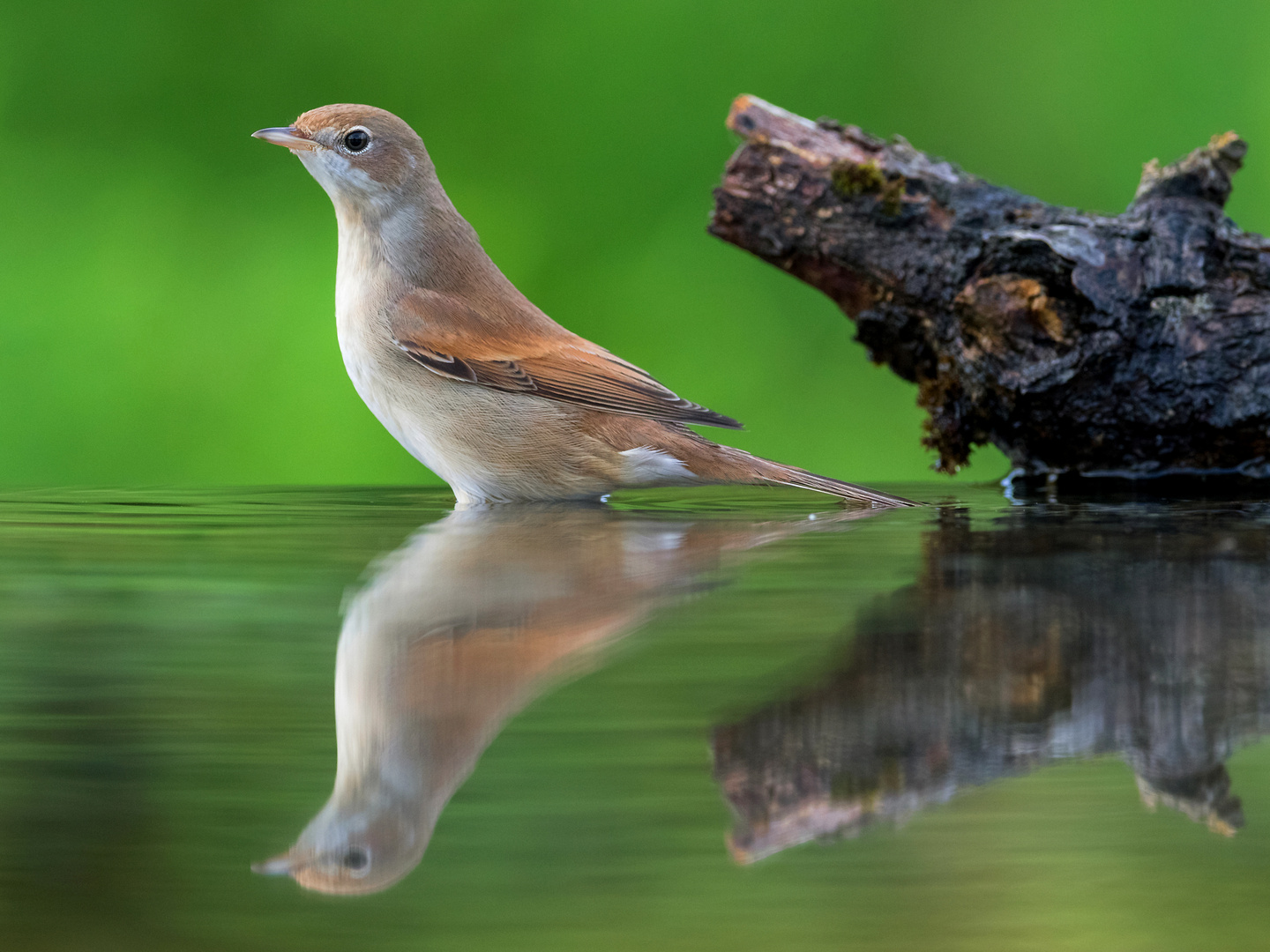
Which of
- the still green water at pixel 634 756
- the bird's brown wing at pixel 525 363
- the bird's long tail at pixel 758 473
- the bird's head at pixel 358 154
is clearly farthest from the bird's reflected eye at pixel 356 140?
the still green water at pixel 634 756

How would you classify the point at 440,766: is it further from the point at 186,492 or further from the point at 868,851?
the point at 186,492

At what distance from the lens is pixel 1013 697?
1111mm

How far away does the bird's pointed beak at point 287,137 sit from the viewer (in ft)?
11.1

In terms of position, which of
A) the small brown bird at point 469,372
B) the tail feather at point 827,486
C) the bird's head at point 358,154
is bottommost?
the tail feather at point 827,486

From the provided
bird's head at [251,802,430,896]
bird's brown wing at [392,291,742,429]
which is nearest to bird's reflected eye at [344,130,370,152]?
bird's brown wing at [392,291,742,429]

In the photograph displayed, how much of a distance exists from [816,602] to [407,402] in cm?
185

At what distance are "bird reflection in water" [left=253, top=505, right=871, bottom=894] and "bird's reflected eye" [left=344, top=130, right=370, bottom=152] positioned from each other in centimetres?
142

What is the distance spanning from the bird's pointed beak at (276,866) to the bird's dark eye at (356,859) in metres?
0.03

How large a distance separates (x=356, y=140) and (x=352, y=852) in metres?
2.94

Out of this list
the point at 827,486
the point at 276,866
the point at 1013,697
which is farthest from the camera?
the point at 827,486

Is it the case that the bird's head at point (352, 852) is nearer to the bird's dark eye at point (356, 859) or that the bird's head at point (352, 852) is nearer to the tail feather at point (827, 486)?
the bird's dark eye at point (356, 859)

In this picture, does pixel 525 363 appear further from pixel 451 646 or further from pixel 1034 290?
pixel 451 646

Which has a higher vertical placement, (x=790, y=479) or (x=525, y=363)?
(x=525, y=363)

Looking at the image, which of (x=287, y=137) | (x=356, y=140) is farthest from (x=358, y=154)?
(x=287, y=137)
